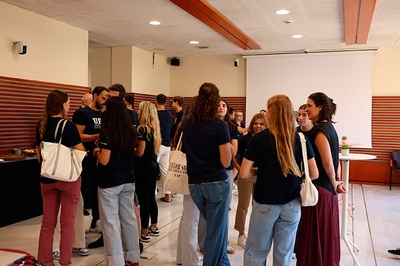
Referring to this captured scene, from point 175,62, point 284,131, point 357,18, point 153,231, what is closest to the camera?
point 284,131

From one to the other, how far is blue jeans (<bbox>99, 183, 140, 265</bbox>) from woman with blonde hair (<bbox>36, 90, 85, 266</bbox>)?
263 mm

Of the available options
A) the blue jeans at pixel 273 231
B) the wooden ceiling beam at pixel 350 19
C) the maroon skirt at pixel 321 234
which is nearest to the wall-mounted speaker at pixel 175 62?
the wooden ceiling beam at pixel 350 19

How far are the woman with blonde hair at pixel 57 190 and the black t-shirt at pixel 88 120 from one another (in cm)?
76

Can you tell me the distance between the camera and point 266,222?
2.36 metres

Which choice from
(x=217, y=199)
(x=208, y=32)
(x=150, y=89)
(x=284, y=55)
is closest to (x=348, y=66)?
(x=284, y=55)

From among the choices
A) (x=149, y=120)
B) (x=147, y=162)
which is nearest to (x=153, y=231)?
(x=147, y=162)

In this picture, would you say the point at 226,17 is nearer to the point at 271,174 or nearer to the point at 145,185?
the point at 145,185

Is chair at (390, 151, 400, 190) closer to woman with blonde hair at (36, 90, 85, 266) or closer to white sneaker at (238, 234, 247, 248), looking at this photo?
white sneaker at (238, 234, 247, 248)

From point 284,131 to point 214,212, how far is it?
871mm

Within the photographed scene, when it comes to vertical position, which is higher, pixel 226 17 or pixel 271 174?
pixel 226 17

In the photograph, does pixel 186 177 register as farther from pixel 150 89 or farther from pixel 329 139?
pixel 150 89

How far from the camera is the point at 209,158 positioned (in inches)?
106

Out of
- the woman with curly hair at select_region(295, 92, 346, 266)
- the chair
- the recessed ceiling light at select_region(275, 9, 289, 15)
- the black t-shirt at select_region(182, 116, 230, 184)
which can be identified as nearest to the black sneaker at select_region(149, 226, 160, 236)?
the black t-shirt at select_region(182, 116, 230, 184)

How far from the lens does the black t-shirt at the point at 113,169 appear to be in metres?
2.95
